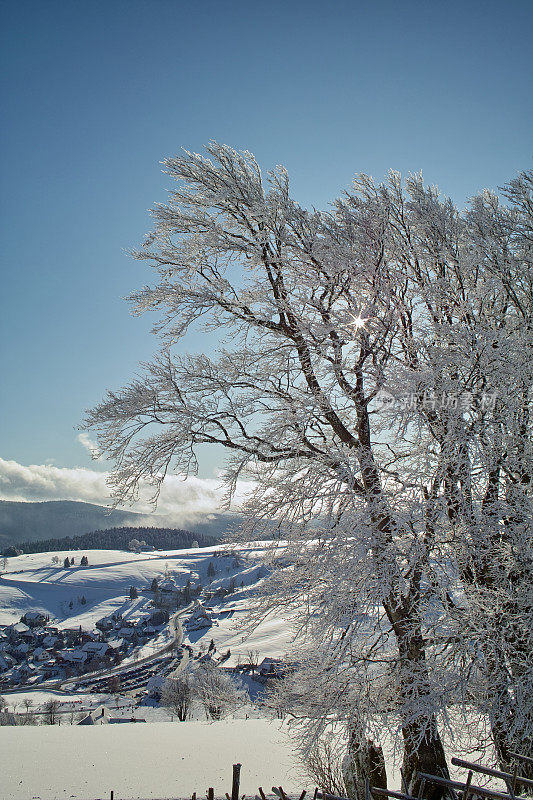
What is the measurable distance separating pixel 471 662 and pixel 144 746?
1397 cm

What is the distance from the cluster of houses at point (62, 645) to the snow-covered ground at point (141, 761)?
8389 cm

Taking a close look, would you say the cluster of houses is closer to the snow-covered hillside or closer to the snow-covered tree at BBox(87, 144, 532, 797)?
the snow-covered hillside

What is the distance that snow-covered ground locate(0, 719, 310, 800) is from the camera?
32.9 ft

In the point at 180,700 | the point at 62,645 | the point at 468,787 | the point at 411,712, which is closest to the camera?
the point at 468,787

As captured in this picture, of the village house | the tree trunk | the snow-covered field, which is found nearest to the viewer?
the tree trunk

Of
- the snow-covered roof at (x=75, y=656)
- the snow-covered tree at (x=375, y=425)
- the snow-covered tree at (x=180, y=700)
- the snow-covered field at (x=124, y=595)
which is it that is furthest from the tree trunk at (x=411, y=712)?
the snow-covered roof at (x=75, y=656)

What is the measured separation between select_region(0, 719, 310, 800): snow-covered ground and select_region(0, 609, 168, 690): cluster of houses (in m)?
83.9

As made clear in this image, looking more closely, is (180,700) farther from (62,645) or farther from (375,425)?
(62,645)

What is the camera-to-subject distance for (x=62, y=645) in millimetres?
105250

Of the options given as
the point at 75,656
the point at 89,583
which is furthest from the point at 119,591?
the point at 75,656

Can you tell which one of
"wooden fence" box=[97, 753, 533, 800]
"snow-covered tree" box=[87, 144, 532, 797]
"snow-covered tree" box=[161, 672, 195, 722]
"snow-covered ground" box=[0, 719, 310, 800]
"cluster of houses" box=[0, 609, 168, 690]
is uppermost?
"snow-covered tree" box=[87, 144, 532, 797]

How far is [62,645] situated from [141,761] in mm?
112999

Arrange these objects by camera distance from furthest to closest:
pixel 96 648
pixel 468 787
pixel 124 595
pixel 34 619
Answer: pixel 124 595 → pixel 34 619 → pixel 96 648 → pixel 468 787

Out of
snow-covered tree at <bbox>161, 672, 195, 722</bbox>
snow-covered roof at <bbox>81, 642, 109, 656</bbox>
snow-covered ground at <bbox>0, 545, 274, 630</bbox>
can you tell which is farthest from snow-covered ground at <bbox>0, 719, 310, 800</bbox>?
snow-covered ground at <bbox>0, 545, 274, 630</bbox>
